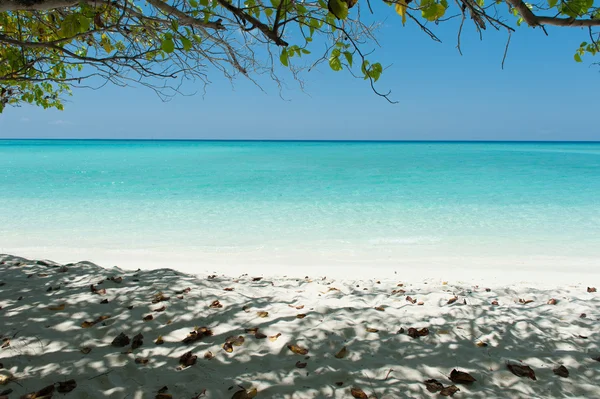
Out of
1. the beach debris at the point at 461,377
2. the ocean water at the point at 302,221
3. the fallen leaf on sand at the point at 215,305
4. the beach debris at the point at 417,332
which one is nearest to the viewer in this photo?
the beach debris at the point at 461,377

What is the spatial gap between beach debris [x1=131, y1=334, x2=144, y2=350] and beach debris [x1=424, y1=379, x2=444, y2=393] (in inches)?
66.6

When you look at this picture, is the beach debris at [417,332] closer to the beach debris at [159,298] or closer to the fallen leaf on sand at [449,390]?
the fallen leaf on sand at [449,390]

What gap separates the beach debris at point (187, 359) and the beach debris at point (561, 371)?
2046mm

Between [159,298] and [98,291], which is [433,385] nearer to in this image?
[159,298]

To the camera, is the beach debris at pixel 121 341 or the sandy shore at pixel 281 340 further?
the beach debris at pixel 121 341

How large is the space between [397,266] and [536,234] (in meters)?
3.78

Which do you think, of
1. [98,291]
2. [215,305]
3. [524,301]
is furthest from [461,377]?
[98,291]

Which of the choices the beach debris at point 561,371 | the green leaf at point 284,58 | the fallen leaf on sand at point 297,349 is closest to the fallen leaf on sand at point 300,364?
the fallen leaf on sand at point 297,349

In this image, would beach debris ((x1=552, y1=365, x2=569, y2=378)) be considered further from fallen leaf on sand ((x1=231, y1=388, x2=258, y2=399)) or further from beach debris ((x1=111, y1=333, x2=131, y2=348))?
beach debris ((x1=111, y1=333, x2=131, y2=348))

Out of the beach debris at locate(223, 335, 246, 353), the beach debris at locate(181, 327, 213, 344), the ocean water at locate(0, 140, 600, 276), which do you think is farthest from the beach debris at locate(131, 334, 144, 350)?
the ocean water at locate(0, 140, 600, 276)

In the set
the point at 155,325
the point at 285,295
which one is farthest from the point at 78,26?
the point at 285,295

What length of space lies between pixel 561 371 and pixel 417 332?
806 millimetres

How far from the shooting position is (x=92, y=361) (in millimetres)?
2031

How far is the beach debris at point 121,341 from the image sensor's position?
2.25 meters
